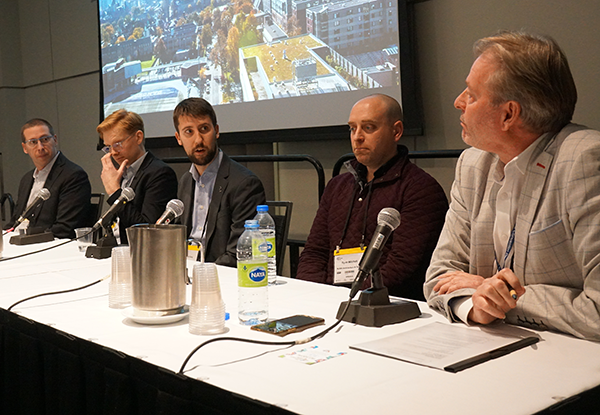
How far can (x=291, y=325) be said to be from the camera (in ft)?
4.89

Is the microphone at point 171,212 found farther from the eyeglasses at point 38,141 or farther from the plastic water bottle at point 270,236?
the eyeglasses at point 38,141

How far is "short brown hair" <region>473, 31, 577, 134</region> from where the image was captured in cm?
153

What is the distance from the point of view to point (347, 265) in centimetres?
231

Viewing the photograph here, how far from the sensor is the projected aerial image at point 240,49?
370 centimetres

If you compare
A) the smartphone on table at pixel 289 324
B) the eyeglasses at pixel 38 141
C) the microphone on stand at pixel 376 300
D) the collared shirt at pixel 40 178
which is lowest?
the smartphone on table at pixel 289 324

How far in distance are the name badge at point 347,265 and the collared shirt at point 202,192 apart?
0.99 m

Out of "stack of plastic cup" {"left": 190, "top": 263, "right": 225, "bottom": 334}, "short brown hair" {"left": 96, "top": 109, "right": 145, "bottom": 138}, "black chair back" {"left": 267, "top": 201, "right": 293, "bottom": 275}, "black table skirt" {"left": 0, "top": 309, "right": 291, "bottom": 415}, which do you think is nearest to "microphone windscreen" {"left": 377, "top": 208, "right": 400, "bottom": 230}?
"stack of plastic cup" {"left": 190, "top": 263, "right": 225, "bottom": 334}

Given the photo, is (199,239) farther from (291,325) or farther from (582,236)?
(582,236)

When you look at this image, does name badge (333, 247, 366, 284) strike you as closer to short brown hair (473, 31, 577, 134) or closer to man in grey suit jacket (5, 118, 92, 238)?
short brown hair (473, 31, 577, 134)

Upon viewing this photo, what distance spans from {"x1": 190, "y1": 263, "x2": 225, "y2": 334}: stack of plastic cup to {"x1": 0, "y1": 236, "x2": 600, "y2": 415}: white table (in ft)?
0.12

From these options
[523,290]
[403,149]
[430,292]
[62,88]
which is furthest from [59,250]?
[62,88]

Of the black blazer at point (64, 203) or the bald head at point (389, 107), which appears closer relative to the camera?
the bald head at point (389, 107)

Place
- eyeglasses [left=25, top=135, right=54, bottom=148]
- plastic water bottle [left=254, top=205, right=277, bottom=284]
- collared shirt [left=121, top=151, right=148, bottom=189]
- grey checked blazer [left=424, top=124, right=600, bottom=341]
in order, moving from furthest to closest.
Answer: eyeglasses [left=25, top=135, right=54, bottom=148] < collared shirt [left=121, top=151, right=148, bottom=189] < plastic water bottle [left=254, top=205, right=277, bottom=284] < grey checked blazer [left=424, top=124, right=600, bottom=341]

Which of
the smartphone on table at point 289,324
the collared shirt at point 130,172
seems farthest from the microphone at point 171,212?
the collared shirt at point 130,172
